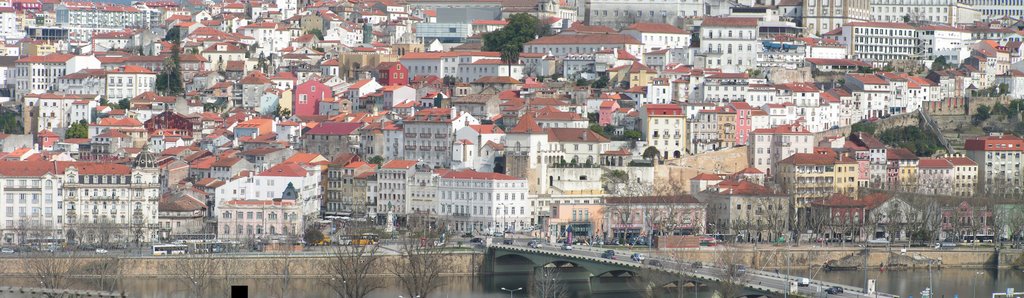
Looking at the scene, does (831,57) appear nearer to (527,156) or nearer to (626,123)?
(626,123)

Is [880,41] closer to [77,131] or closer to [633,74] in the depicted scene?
[633,74]

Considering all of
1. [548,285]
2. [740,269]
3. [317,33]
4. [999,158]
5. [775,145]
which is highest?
[317,33]

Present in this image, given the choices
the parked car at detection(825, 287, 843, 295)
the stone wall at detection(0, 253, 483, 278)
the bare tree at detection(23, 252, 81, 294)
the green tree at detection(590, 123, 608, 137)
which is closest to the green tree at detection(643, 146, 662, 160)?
the green tree at detection(590, 123, 608, 137)

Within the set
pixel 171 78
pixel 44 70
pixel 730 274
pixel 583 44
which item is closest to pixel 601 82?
pixel 583 44

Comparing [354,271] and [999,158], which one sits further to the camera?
[999,158]

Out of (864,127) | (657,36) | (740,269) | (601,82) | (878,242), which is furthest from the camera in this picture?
(657,36)

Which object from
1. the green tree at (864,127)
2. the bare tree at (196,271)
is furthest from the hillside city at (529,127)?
the bare tree at (196,271)

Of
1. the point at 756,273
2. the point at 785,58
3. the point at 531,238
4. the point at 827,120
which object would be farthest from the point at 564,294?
the point at 785,58

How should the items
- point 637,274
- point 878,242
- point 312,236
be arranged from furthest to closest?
point 878,242 < point 312,236 < point 637,274
